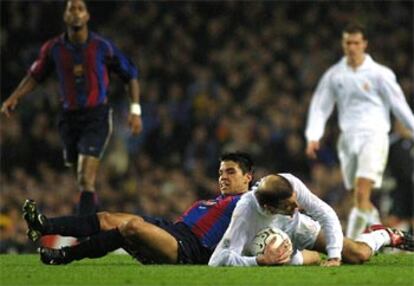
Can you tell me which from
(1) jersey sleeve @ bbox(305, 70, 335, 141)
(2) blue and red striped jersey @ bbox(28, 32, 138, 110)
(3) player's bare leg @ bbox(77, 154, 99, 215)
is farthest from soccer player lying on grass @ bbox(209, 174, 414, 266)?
(1) jersey sleeve @ bbox(305, 70, 335, 141)

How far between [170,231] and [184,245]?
7.0 inches

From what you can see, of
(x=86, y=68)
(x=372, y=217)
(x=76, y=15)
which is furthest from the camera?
(x=372, y=217)

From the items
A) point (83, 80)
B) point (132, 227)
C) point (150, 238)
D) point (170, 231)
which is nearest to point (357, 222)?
point (83, 80)

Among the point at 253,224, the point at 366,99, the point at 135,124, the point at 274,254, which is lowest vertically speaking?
the point at 274,254

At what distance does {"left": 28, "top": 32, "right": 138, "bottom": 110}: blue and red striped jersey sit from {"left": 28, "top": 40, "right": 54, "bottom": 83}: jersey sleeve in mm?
75

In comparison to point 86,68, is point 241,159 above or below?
below

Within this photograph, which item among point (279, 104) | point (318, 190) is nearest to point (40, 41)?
point (279, 104)

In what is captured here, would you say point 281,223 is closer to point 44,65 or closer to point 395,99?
point 395,99

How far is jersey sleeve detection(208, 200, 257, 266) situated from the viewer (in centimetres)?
1084

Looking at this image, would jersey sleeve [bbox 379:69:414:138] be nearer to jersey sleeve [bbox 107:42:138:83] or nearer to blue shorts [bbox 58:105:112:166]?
jersey sleeve [bbox 107:42:138:83]

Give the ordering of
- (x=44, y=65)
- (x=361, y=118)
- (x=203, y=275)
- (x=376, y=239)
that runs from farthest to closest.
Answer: (x=361, y=118) → (x=44, y=65) → (x=376, y=239) → (x=203, y=275)

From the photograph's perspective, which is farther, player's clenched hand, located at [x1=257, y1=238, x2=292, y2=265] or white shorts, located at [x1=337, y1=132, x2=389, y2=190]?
white shorts, located at [x1=337, y1=132, x2=389, y2=190]

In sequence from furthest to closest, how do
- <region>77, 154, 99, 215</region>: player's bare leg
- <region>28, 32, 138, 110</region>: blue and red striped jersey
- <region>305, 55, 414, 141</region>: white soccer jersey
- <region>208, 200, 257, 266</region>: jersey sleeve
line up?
<region>305, 55, 414, 141</region>: white soccer jersey
<region>28, 32, 138, 110</region>: blue and red striped jersey
<region>77, 154, 99, 215</region>: player's bare leg
<region>208, 200, 257, 266</region>: jersey sleeve

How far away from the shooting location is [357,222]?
14836 millimetres
